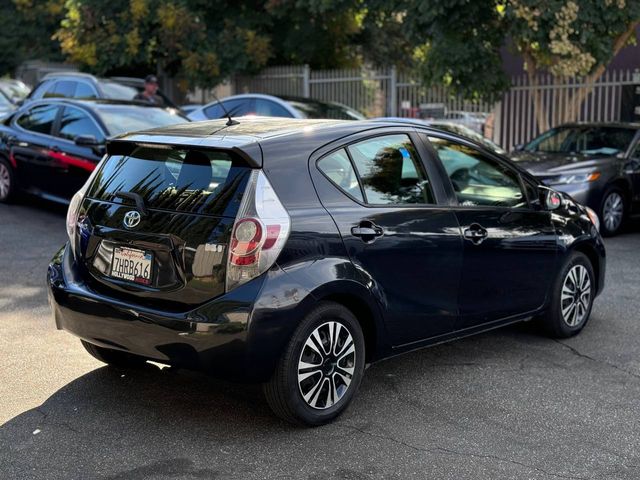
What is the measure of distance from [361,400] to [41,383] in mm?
1843

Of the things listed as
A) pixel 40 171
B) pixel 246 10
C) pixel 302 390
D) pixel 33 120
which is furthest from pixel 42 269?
pixel 246 10

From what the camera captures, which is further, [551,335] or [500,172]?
[551,335]

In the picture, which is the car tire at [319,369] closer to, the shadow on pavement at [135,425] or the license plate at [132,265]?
the shadow on pavement at [135,425]

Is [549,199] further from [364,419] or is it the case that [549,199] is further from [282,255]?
[282,255]

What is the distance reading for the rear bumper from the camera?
162 inches

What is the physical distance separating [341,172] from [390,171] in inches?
15.6

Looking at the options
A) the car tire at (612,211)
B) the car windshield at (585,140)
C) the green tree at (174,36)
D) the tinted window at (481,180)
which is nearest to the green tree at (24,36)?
the green tree at (174,36)

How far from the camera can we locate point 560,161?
37.1 feet

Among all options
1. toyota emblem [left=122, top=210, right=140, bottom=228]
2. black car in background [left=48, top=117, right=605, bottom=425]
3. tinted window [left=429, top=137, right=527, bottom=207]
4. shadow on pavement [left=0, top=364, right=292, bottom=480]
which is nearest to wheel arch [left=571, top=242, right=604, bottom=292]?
tinted window [left=429, top=137, right=527, bottom=207]

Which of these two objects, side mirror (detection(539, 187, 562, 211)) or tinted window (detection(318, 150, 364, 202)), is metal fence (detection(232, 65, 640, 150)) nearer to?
side mirror (detection(539, 187, 562, 211))

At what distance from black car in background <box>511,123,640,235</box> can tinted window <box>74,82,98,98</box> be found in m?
7.21

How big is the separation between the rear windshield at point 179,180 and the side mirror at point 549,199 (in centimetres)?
247

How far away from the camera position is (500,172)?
581 cm

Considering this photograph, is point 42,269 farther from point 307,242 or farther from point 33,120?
point 307,242
